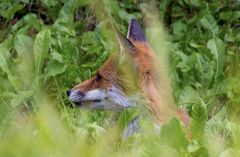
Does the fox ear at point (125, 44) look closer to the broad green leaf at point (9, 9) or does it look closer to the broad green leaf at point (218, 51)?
the broad green leaf at point (218, 51)

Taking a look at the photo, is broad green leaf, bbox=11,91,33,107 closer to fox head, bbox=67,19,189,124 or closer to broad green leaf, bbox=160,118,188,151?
fox head, bbox=67,19,189,124

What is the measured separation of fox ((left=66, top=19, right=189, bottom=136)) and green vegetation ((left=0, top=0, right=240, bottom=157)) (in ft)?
0.44

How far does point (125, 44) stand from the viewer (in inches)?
259

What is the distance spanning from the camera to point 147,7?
371 inches

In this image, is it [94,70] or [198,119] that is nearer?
[198,119]

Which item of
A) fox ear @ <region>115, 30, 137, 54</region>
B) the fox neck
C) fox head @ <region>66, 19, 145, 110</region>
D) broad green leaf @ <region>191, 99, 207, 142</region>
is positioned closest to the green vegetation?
broad green leaf @ <region>191, 99, 207, 142</region>

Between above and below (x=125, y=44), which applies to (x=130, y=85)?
below

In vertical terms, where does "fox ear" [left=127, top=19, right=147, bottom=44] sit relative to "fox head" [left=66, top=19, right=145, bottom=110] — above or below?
→ above

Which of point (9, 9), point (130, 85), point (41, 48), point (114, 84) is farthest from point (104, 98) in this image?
point (9, 9)

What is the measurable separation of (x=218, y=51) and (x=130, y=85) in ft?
5.86

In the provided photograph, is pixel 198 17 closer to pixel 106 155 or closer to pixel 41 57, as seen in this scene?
pixel 41 57

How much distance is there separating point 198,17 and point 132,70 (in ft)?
8.77

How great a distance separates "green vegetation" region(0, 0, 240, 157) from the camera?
493cm

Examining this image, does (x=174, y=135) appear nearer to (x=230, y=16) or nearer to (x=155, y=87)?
(x=155, y=87)
